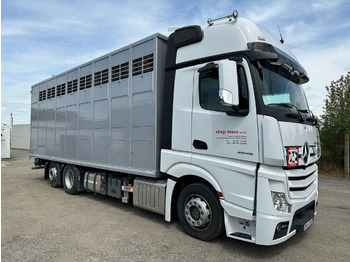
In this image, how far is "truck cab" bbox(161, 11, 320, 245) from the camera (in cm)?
341

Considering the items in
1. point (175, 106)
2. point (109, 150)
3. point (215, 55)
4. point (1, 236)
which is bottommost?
point (1, 236)

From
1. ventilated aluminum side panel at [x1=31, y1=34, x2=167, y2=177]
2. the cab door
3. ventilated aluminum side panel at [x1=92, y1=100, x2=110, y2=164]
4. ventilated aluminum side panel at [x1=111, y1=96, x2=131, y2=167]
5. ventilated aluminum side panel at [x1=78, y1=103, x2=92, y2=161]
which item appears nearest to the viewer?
the cab door

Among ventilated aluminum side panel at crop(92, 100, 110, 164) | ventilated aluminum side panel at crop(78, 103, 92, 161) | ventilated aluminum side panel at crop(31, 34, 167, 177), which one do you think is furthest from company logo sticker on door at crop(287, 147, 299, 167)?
ventilated aluminum side panel at crop(78, 103, 92, 161)

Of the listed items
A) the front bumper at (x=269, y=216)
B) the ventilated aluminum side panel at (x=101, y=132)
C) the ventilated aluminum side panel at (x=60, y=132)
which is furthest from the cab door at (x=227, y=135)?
the ventilated aluminum side panel at (x=60, y=132)

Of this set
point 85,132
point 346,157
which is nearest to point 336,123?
point 346,157

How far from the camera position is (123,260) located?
3.54 m

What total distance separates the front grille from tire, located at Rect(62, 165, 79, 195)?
5860mm

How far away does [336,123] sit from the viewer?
10.5 metres

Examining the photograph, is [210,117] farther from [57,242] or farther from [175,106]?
[57,242]

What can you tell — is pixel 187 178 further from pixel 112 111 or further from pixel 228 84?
pixel 112 111

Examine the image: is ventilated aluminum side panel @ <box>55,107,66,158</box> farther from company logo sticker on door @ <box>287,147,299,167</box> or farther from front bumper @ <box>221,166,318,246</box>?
company logo sticker on door @ <box>287,147,299,167</box>

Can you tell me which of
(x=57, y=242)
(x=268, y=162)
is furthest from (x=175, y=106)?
(x=57, y=242)

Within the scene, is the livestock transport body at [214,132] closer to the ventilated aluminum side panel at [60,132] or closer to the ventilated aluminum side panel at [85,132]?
the ventilated aluminum side panel at [85,132]

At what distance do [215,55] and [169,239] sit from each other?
3.10 m
